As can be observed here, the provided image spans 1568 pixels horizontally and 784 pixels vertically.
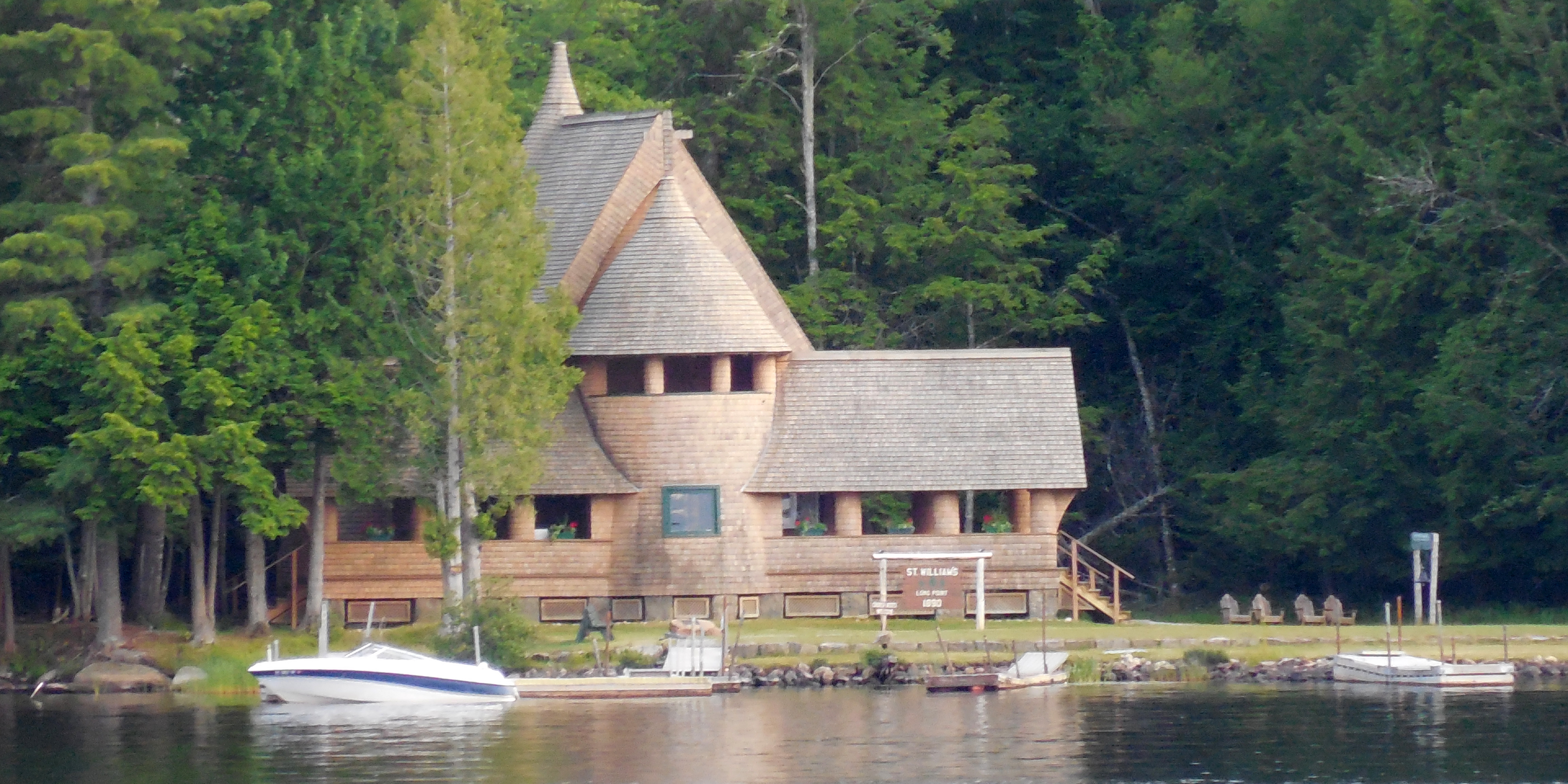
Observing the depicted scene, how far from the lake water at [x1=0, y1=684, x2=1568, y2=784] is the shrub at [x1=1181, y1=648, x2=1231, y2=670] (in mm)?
1047

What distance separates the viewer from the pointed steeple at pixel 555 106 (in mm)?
51781

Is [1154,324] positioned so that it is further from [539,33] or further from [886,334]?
[539,33]

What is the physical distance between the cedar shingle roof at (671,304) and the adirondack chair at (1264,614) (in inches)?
419

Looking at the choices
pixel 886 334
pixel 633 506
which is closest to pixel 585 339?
pixel 633 506

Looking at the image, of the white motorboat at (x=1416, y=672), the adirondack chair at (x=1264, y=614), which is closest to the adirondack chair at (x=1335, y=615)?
the adirondack chair at (x=1264, y=614)

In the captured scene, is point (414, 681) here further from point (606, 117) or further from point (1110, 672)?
point (606, 117)

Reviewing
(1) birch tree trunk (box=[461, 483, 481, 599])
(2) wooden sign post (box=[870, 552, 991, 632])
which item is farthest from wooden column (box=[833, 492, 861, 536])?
(1) birch tree trunk (box=[461, 483, 481, 599])

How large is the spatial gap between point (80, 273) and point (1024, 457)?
17.9m

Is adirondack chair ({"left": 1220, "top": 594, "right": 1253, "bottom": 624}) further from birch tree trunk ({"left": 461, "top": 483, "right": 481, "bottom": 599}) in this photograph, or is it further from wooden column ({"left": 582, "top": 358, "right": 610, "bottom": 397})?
birch tree trunk ({"left": 461, "top": 483, "right": 481, "bottom": 599})

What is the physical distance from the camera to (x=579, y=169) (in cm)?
5084

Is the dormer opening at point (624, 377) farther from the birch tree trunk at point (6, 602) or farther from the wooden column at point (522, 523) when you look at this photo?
the birch tree trunk at point (6, 602)

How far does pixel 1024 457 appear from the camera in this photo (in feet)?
159

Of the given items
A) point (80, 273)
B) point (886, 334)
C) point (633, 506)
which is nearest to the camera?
point (80, 273)

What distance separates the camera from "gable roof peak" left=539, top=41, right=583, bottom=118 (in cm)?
5222
